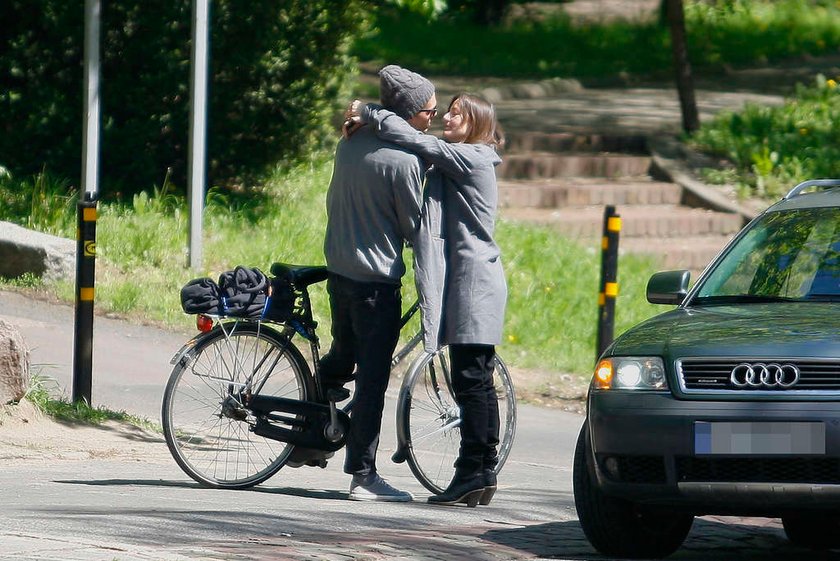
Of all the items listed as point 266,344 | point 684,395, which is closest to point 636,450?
point 684,395

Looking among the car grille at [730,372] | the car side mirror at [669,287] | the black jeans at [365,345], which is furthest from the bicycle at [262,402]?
the car grille at [730,372]

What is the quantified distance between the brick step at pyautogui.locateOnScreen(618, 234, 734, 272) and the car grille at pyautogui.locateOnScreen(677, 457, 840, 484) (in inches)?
380

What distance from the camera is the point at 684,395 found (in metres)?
5.45

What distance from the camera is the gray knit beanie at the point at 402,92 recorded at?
6605mm

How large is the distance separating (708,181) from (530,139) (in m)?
2.09

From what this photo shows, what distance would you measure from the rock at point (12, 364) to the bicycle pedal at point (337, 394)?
1853 millimetres

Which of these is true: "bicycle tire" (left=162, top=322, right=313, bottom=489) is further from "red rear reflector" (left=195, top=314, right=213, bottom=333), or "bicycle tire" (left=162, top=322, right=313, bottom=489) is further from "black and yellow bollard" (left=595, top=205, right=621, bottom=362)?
"black and yellow bollard" (left=595, top=205, right=621, bottom=362)

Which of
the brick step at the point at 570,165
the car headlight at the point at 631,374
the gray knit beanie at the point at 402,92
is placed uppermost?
the brick step at the point at 570,165

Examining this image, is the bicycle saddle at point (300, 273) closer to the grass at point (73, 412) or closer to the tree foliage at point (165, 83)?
the grass at point (73, 412)

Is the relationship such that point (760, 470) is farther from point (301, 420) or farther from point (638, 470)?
point (301, 420)

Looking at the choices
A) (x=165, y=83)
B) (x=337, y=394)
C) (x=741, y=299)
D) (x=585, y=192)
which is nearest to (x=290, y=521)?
(x=337, y=394)

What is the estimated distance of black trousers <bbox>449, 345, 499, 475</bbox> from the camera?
21.9 ft

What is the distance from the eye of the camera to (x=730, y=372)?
17.8 ft

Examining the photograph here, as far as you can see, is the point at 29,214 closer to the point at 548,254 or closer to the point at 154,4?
the point at 154,4
